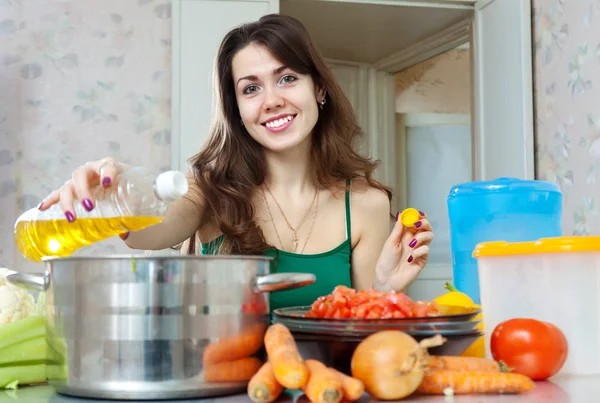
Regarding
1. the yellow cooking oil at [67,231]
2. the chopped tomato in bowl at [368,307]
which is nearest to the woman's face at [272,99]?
the yellow cooking oil at [67,231]

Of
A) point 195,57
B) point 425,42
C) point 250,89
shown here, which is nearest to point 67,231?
point 250,89

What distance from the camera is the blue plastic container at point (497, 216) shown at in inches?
50.2

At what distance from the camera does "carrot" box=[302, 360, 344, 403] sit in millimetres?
635

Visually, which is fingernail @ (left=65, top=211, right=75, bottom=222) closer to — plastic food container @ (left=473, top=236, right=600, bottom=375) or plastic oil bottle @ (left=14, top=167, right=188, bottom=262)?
plastic oil bottle @ (left=14, top=167, right=188, bottom=262)

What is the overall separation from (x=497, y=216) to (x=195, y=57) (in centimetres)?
206

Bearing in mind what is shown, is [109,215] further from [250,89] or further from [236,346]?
[250,89]

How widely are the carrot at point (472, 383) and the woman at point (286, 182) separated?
0.69 meters

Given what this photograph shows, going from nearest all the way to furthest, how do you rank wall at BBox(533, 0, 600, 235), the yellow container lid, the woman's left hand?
the yellow container lid < the woman's left hand < wall at BBox(533, 0, 600, 235)

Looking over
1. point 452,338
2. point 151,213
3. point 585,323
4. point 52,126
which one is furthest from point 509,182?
point 52,126

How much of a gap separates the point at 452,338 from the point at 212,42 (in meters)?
2.51

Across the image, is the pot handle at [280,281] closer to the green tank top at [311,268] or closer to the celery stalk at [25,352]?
the celery stalk at [25,352]

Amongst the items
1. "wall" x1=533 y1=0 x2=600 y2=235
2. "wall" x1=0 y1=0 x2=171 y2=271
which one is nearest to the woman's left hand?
"wall" x1=533 y1=0 x2=600 y2=235

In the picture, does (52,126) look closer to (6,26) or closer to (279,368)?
(6,26)

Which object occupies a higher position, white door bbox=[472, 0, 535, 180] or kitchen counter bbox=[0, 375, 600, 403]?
white door bbox=[472, 0, 535, 180]
